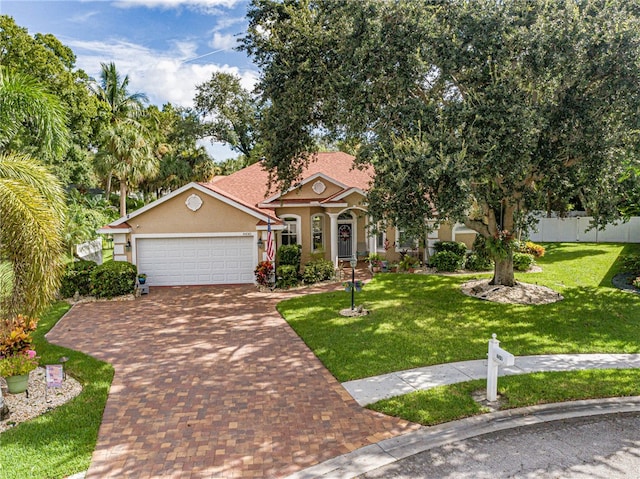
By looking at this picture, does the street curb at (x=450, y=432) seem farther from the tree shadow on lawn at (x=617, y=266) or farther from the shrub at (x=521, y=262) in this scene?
the shrub at (x=521, y=262)

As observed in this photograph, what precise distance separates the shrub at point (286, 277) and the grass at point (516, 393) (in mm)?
10159

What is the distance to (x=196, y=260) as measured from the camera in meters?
18.0

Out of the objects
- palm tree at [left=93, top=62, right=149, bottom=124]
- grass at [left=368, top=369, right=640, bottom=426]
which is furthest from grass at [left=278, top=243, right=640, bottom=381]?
palm tree at [left=93, top=62, right=149, bottom=124]

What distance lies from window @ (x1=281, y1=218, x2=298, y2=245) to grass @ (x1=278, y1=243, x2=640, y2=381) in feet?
16.8

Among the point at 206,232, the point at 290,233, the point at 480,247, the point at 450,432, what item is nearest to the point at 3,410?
the point at 450,432

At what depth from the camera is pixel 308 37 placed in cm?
1263

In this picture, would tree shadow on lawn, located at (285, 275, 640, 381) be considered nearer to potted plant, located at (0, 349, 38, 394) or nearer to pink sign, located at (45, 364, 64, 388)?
pink sign, located at (45, 364, 64, 388)

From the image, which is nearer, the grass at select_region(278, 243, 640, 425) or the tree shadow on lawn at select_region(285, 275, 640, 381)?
the grass at select_region(278, 243, 640, 425)

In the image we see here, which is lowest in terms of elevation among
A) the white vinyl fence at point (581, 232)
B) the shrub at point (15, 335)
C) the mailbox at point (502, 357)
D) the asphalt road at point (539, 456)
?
the asphalt road at point (539, 456)

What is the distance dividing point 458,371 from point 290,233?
13167mm

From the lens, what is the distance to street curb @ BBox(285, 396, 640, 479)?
556 cm

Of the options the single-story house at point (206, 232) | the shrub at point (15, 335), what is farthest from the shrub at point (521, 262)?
the shrub at point (15, 335)

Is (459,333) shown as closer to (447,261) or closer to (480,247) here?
(447,261)

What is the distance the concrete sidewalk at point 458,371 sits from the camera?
25.5 ft
